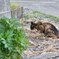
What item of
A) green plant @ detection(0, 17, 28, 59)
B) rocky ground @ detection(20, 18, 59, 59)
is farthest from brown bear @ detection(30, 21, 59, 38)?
green plant @ detection(0, 17, 28, 59)

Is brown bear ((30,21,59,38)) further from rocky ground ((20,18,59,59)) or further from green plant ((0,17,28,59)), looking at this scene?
green plant ((0,17,28,59))

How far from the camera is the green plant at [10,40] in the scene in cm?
440

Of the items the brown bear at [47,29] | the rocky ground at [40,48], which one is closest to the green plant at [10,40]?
the rocky ground at [40,48]

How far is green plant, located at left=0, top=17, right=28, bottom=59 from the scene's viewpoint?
173 inches

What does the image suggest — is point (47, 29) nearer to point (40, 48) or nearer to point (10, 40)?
point (40, 48)

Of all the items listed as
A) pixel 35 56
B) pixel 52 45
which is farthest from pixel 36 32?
pixel 35 56

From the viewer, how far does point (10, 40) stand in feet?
14.6

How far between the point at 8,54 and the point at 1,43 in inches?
10.8

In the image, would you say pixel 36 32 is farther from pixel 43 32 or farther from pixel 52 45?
pixel 52 45

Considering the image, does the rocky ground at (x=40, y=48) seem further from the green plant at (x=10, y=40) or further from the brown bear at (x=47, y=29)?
the green plant at (x=10, y=40)

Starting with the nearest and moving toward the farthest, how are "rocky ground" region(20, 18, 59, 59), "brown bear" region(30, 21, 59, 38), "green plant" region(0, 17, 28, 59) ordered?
"green plant" region(0, 17, 28, 59)
"rocky ground" region(20, 18, 59, 59)
"brown bear" region(30, 21, 59, 38)

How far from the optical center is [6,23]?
15.4 feet

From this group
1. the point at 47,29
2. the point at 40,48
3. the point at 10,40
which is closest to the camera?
the point at 10,40

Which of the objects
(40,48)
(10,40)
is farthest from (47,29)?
(10,40)
